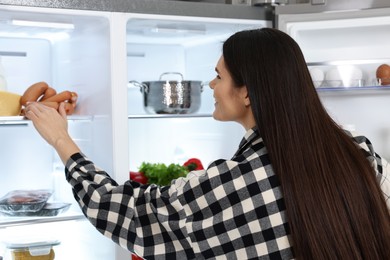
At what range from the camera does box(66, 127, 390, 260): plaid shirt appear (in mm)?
1335

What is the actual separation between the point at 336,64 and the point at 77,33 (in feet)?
2.80

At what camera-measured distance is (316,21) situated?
84.9 inches

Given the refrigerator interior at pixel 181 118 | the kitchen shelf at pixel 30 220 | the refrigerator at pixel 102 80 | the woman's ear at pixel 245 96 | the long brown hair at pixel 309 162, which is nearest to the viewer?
the long brown hair at pixel 309 162

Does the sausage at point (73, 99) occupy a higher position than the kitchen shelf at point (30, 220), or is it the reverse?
the sausage at point (73, 99)

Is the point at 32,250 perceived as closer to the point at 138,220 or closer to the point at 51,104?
the point at 51,104

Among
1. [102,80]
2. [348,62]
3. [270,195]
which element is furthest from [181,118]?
[270,195]

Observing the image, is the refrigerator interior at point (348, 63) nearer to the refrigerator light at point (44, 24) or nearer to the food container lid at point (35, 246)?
the refrigerator light at point (44, 24)

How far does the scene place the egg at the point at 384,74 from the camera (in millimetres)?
2072

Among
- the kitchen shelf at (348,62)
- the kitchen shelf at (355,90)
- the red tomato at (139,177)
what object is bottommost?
the red tomato at (139,177)

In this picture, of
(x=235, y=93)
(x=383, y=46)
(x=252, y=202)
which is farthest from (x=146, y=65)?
(x=252, y=202)

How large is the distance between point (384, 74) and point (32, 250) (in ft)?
3.96

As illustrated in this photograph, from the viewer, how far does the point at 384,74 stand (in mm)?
2080

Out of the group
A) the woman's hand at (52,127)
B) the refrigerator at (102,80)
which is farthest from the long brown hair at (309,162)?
the refrigerator at (102,80)

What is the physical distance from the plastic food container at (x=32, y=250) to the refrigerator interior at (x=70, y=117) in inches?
2.9
